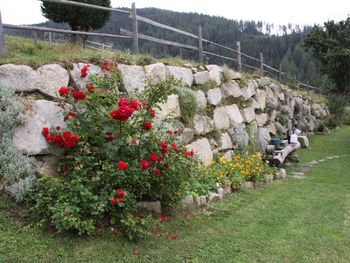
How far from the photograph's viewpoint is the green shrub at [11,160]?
3.60 meters

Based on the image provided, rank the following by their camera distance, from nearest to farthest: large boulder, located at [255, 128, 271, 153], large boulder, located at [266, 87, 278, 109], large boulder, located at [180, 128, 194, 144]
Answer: large boulder, located at [180, 128, 194, 144] < large boulder, located at [255, 128, 271, 153] < large boulder, located at [266, 87, 278, 109]

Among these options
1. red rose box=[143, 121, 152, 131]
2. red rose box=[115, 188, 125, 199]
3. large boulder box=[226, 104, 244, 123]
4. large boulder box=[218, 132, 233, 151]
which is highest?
red rose box=[143, 121, 152, 131]

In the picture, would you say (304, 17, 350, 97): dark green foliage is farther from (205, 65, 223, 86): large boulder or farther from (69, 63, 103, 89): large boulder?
(69, 63, 103, 89): large boulder

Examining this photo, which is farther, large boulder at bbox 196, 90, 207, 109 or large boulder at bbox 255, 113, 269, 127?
large boulder at bbox 255, 113, 269, 127

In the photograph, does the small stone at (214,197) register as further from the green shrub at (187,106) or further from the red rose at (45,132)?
the red rose at (45,132)

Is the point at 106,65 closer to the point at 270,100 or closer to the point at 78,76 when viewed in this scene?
the point at 78,76

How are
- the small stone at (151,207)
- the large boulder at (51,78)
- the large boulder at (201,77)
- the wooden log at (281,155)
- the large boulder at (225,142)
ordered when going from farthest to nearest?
the wooden log at (281,155) < the large boulder at (225,142) < the large boulder at (201,77) < the large boulder at (51,78) < the small stone at (151,207)

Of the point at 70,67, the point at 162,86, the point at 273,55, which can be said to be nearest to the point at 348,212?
the point at 162,86

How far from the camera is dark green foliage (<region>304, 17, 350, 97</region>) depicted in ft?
55.9

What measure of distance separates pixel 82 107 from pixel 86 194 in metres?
1.15

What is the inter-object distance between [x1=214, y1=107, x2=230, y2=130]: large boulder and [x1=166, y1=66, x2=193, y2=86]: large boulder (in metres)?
1.06

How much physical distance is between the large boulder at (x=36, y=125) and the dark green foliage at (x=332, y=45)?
16.0 meters

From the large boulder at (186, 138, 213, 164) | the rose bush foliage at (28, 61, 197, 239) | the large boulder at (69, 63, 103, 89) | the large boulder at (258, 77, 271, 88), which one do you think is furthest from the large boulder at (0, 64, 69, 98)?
the large boulder at (258, 77, 271, 88)

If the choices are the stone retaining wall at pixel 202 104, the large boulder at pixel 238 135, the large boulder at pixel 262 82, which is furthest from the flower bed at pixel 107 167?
the large boulder at pixel 262 82
